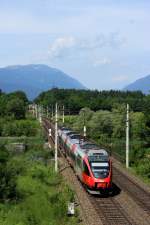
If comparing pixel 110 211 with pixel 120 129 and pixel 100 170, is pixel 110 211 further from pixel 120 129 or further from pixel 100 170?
pixel 120 129

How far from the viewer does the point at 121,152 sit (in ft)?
203

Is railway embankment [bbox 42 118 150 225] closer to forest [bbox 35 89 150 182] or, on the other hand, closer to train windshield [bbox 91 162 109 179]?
train windshield [bbox 91 162 109 179]

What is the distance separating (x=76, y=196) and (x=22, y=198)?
7.39m

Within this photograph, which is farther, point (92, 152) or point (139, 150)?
point (139, 150)

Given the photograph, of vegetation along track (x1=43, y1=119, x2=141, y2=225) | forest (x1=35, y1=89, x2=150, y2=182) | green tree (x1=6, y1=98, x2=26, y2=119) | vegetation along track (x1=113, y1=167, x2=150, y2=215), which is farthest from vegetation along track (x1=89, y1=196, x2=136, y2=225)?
green tree (x1=6, y1=98, x2=26, y2=119)

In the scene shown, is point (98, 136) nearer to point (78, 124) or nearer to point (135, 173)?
point (78, 124)

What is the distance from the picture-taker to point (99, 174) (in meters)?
34.5

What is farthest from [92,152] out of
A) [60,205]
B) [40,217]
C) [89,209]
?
[40,217]

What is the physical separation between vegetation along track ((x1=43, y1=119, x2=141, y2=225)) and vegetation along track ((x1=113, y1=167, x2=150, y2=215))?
1565 mm

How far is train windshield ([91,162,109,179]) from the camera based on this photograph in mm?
34500

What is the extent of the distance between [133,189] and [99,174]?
528 centimetres

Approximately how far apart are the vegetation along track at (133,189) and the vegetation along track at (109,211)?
1.56 meters

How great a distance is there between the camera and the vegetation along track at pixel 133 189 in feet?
108

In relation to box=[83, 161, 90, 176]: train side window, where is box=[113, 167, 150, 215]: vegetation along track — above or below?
below
